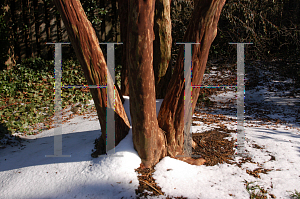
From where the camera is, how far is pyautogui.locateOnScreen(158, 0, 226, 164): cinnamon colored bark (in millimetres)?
2430

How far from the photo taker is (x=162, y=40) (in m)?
3.61

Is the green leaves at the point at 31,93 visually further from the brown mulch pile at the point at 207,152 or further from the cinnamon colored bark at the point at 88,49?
the brown mulch pile at the point at 207,152

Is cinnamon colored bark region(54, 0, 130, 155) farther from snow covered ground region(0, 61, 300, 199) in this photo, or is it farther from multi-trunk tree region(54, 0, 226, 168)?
snow covered ground region(0, 61, 300, 199)

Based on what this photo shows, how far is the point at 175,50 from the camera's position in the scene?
Result: 8016 millimetres

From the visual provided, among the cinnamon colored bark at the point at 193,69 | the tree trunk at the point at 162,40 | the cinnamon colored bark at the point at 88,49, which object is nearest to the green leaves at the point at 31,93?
the cinnamon colored bark at the point at 88,49

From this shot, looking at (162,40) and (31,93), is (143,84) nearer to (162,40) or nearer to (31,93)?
(162,40)

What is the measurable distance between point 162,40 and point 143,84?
4.78 feet

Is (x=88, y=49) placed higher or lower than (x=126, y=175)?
higher

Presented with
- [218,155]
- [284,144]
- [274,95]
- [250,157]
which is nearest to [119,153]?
[218,155]

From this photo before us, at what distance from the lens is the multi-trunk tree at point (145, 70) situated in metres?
2.26

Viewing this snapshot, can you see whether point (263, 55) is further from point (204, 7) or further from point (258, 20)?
point (204, 7)

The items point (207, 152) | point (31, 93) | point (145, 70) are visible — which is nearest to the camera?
point (145, 70)

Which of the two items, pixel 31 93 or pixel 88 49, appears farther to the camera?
pixel 31 93

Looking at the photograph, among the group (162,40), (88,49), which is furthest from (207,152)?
(88,49)
